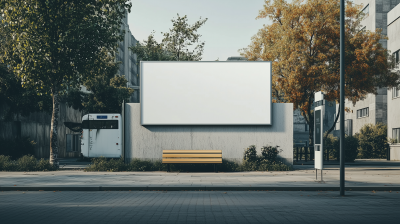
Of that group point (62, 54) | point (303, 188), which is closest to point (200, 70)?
point (62, 54)

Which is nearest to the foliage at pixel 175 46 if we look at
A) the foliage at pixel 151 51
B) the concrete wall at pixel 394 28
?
the foliage at pixel 151 51

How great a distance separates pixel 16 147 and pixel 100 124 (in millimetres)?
6067

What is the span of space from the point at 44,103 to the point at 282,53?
16.9 meters

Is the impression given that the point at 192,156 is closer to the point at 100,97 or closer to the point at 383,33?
the point at 100,97

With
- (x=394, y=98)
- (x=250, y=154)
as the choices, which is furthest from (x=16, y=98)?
(x=394, y=98)

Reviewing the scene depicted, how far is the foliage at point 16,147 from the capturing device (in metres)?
24.6

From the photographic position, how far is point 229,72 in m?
18.5

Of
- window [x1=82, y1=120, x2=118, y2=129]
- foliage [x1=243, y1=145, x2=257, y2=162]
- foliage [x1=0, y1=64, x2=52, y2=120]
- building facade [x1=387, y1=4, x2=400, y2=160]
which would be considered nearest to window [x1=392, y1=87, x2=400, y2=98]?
building facade [x1=387, y1=4, x2=400, y2=160]

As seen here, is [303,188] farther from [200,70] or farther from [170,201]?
[200,70]

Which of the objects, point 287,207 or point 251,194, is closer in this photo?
point 287,207

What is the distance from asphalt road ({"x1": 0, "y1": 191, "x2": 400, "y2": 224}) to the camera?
23.5 ft

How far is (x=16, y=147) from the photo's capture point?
25.3 meters

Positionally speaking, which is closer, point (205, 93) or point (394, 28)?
point (205, 93)

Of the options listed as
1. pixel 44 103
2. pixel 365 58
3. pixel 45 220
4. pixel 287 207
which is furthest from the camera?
pixel 44 103
